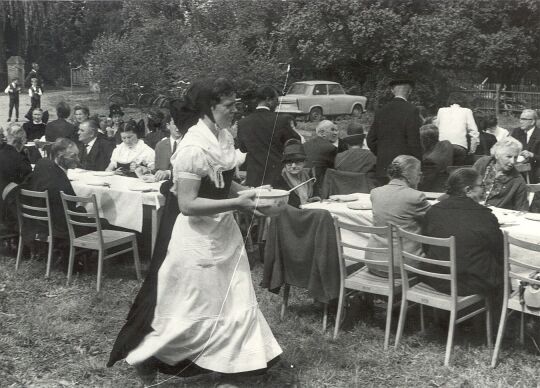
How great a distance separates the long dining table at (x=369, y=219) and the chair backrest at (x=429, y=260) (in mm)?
533

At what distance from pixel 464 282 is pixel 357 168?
8.59 ft

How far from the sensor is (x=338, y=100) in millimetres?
20078

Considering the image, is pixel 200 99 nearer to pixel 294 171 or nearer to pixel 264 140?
pixel 294 171

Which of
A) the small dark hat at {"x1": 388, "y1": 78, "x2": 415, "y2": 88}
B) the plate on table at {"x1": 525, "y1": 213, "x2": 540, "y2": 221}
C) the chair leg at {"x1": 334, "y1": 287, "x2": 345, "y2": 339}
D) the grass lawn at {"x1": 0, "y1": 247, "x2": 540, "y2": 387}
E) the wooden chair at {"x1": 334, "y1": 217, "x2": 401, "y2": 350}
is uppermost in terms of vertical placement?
the small dark hat at {"x1": 388, "y1": 78, "x2": 415, "y2": 88}

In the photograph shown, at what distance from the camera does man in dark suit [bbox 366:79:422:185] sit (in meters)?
5.99

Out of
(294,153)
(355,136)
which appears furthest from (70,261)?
(355,136)

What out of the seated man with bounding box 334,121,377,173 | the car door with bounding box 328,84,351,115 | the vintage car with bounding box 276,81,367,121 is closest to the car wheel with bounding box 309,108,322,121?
the vintage car with bounding box 276,81,367,121

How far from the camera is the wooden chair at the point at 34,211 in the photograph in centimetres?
527

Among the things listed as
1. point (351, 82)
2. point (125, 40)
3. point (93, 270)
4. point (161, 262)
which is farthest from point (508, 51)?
point (161, 262)

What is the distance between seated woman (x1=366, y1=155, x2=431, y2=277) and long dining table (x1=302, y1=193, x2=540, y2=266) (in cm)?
45

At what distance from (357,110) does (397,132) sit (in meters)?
14.8

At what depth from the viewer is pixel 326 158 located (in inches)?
261

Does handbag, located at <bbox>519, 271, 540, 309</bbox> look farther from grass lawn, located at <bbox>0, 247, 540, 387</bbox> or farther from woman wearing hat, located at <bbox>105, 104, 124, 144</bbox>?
woman wearing hat, located at <bbox>105, 104, 124, 144</bbox>

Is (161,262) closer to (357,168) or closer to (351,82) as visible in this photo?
(357,168)
